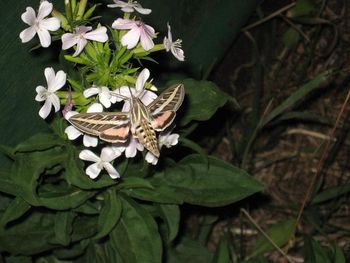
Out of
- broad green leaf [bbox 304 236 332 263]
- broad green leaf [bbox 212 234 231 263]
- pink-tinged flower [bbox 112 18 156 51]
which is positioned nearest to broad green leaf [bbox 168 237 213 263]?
broad green leaf [bbox 212 234 231 263]

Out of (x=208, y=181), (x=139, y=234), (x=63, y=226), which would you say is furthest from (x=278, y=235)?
(x=63, y=226)

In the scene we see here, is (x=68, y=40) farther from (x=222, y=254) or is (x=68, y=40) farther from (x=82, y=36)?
(x=222, y=254)

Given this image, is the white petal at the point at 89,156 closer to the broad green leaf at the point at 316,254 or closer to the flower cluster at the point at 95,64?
the flower cluster at the point at 95,64

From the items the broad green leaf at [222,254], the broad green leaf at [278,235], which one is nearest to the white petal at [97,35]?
the broad green leaf at [222,254]

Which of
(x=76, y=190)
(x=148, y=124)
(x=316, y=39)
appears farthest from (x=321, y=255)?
(x=316, y=39)

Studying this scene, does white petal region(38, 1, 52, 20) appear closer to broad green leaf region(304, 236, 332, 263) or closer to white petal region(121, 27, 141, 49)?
white petal region(121, 27, 141, 49)

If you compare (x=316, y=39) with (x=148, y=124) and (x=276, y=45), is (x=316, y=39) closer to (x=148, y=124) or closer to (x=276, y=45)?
(x=276, y=45)

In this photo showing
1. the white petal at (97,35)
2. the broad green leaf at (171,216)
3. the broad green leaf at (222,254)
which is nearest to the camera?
the white petal at (97,35)
